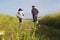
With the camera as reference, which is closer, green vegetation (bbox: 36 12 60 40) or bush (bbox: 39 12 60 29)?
green vegetation (bbox: 36 12 60 40)

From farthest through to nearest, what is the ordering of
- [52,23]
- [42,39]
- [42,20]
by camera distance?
1. [42,20]
2. [52,23]
3. [42,39]

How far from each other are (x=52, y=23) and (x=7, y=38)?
28.8 feet

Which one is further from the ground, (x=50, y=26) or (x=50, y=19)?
(x=50, y=19)

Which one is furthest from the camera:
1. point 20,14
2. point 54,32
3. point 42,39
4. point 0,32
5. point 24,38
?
point 20,14

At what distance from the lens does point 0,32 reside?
1009 centimetres

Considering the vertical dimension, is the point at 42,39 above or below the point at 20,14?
below

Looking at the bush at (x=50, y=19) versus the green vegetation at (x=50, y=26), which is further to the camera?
the bush at (x=50, y=19)

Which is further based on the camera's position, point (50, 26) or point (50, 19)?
point (50, 19)

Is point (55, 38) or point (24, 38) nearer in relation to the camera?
point (24, 38)

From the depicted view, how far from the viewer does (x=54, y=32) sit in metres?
14.6

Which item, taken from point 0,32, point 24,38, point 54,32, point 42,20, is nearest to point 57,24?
point 54,32

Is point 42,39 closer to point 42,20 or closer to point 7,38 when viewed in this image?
point 7,38

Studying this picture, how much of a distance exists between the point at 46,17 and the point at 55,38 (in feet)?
29.0

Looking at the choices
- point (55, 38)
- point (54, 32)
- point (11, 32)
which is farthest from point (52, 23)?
point (11, 32)
